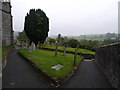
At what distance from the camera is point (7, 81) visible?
18.3ft

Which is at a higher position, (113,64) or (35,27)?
(35,27)

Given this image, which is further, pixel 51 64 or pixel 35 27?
pixel 35 27

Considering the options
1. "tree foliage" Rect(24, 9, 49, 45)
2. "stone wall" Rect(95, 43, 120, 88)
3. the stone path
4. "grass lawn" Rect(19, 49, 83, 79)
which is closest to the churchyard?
"grass lawn" Rect(19, 49, 83, 79)

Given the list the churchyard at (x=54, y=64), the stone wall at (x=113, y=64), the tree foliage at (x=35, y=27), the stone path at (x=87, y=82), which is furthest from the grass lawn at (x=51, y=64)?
the tree foliage at (x=35, y=27)

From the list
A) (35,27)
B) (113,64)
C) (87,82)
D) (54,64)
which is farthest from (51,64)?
(35,27)

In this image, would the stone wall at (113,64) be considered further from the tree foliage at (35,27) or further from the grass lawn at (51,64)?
the tree foliage at (35,27)

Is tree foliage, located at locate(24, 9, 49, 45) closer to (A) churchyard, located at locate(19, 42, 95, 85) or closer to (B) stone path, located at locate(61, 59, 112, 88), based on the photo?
(A) churchyard, located at locate(19, 42, 95, 85)

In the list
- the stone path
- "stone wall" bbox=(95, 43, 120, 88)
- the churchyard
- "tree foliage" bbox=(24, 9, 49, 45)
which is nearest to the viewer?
"stone wall" bbox=(95, 43, 120, 88)

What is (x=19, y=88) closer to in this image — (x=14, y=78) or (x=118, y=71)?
(x=14, y=78)

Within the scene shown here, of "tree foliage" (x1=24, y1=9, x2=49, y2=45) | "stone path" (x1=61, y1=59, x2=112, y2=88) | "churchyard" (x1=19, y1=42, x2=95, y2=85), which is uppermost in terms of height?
"tree foliage" (x1=24, y1=9, x2=49, y2=45)

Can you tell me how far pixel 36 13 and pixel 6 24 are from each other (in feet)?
26.0

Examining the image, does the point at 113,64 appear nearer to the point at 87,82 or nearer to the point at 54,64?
the point at 87,82

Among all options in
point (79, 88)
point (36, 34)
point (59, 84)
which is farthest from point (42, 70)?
point (36, 34)

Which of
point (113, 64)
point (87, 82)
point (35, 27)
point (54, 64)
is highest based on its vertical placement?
point (35, 27)
